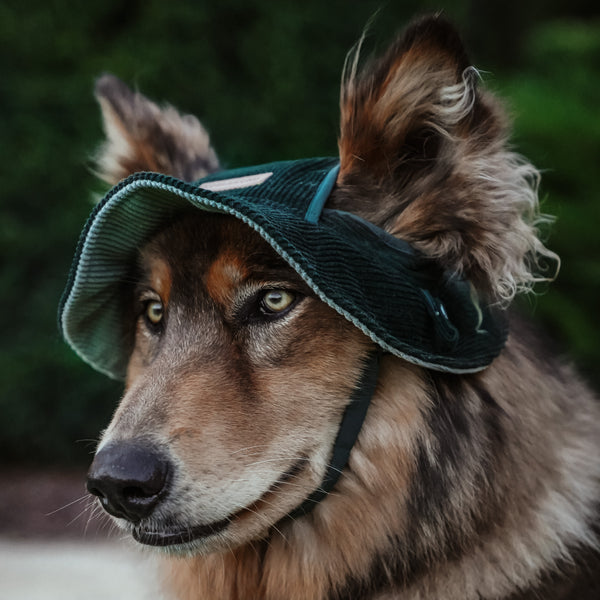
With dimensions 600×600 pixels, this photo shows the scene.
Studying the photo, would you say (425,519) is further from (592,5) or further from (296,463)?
(592,5)

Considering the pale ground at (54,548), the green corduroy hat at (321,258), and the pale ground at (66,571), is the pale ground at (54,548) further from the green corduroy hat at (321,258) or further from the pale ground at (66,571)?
the green corduroy hat at (321,258)

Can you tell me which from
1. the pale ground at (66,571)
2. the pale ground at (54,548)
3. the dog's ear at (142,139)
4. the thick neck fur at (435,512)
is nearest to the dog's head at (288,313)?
the thick neck fur at (435,512)

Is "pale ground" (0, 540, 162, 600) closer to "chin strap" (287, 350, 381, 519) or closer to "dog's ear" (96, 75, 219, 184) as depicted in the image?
"dog's ear" (96, 75, 219, 184)

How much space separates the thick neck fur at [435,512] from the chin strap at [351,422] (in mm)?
35

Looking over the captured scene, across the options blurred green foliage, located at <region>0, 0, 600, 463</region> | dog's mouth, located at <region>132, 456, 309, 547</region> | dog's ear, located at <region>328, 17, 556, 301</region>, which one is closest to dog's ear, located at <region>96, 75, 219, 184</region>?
dog's ear, located at <region>328, 17, 556, 301</region>

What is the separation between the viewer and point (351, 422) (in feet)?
7.44

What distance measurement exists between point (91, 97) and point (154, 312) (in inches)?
155

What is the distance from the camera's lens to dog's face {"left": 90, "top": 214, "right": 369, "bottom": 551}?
2.08 m

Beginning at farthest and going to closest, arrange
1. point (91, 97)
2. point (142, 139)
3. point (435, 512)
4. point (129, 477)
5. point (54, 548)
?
point (91, 97)
point (54, 548)
point (142, 139)
point (435, 512)
point (129, 477)

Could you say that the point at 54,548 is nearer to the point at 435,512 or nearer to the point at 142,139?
the point at 142,139

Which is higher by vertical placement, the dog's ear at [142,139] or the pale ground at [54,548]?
the dog's ear at [142,139]

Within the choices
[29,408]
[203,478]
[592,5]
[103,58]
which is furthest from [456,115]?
[592,5]

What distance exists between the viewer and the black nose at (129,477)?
2010mm

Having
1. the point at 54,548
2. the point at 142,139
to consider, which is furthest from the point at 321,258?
the point at 54,548
